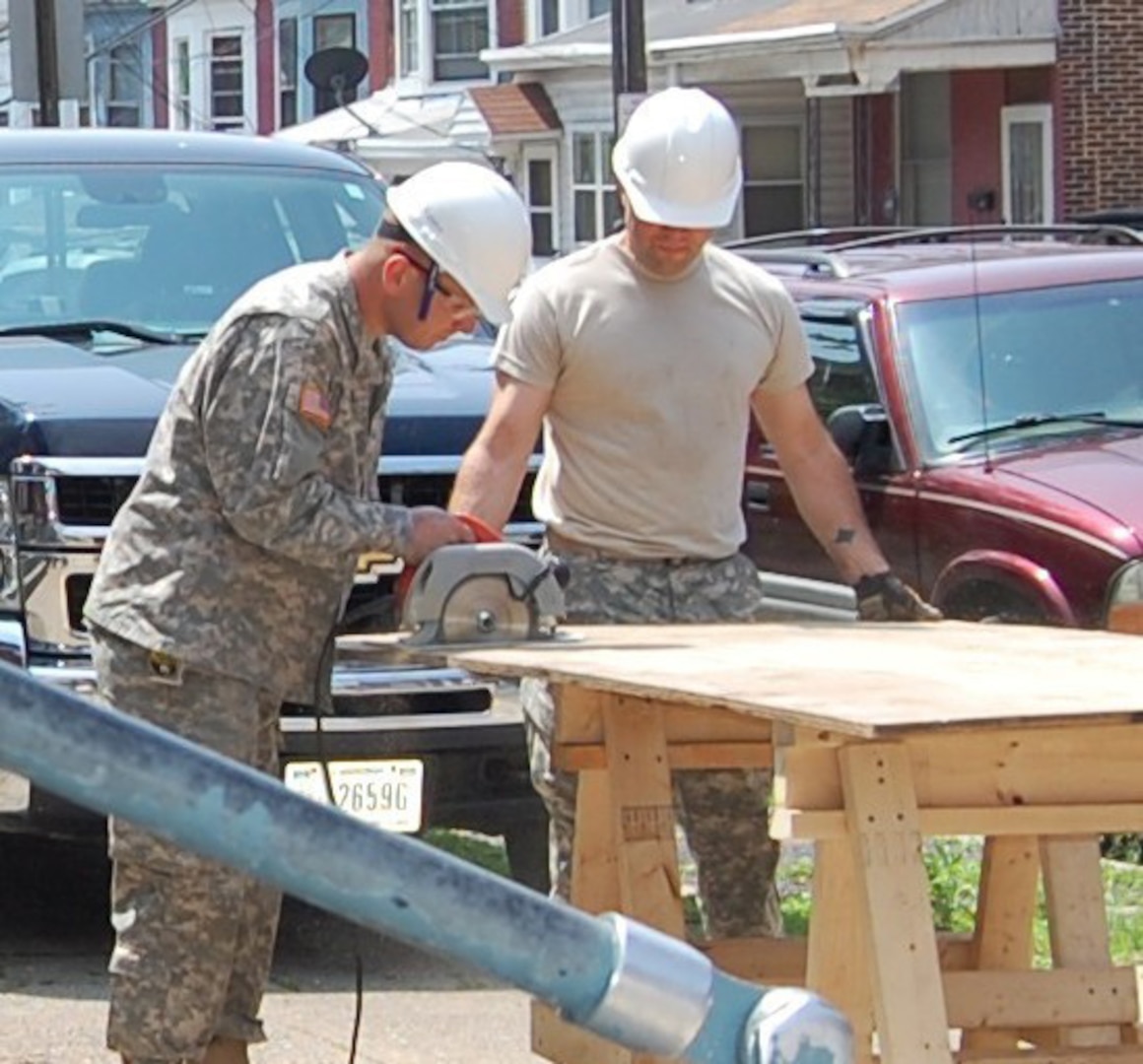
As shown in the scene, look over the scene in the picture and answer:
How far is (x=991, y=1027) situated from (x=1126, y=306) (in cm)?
444

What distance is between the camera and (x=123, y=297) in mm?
8484

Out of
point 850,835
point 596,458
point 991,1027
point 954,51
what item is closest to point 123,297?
point 596,458

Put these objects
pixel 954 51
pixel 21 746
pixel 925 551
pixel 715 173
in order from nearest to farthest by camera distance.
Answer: pixel 21 746 → pixel 715 173 → pixel 925 551 → pixel 954 51

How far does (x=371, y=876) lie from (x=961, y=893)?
223 inches

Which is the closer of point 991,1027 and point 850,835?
point 850,835

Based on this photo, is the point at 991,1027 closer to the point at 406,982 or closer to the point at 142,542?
the point at 142,542

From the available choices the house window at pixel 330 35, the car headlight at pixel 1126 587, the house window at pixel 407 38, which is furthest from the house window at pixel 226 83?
the car headlight at pixel 1126 587

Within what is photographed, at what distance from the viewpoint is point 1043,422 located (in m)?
9.23

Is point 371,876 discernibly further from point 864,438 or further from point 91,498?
point 864,438

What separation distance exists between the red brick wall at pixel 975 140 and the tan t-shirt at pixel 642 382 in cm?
2461

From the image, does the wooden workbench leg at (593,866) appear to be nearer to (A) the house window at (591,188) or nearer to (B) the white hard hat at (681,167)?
(B) the white hard hat at (681,167)

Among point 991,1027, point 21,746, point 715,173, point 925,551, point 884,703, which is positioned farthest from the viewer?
point 925,551

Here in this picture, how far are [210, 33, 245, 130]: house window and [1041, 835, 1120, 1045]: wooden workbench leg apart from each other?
41252 millimetres

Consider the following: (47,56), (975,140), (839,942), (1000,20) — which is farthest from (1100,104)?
(839,942)
